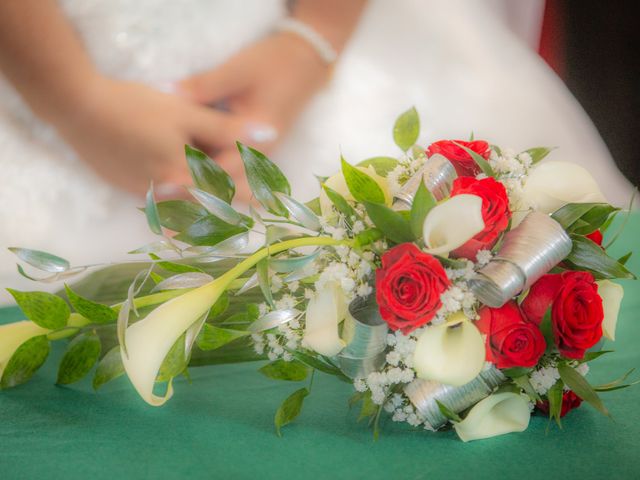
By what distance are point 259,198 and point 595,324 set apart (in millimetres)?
315

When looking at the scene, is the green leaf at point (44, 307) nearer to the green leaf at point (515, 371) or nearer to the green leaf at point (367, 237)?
the green leaf at point (367, 237)

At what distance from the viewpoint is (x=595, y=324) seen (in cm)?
60

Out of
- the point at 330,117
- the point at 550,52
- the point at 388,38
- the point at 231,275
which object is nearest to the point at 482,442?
the point at 231,275

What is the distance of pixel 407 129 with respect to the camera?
77 centimetres

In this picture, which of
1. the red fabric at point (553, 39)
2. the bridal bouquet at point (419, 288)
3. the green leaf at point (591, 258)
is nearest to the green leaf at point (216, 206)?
the bridal bouquet at point (419, 288)

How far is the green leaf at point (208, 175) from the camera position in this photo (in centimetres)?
67

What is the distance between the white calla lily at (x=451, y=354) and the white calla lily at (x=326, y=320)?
0.23 ft

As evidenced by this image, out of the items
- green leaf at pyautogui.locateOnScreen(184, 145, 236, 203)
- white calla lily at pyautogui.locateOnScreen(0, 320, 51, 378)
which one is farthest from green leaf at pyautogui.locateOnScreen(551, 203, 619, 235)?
white calla lily at pyautogui.locateOnScreen(0, 320, 51, 378)

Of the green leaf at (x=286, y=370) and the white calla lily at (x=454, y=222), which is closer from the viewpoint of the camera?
the white calla lily at (x=454, y=222)

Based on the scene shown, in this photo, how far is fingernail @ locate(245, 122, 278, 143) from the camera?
146 centimetres

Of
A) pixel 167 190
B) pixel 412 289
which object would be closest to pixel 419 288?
pixel 412 289

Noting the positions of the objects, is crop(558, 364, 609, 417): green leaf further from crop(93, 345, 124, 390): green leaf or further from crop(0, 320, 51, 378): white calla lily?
crop(0, 320, 51, 378): white calla lily

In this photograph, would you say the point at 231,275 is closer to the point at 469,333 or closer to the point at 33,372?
the point at 469,333

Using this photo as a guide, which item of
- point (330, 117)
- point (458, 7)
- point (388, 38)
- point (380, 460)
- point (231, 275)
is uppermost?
point (458, 7)
